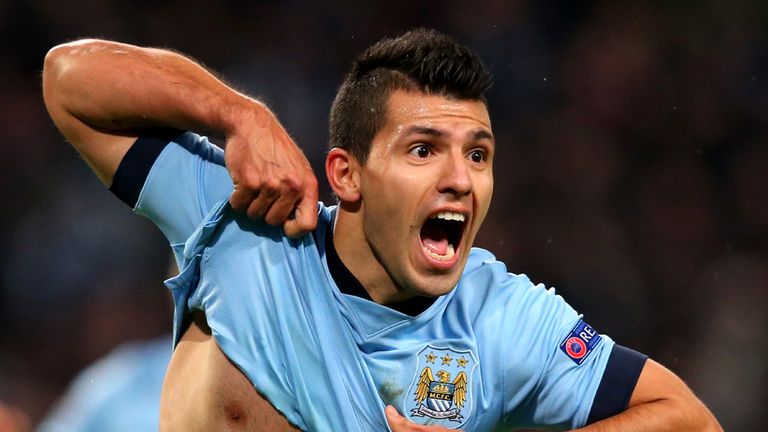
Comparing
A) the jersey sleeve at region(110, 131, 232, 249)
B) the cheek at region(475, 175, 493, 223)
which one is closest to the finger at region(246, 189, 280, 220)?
the jersey sleeve at region(110, 131, 232, 249)

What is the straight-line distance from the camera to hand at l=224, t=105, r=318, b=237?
2.60 metres

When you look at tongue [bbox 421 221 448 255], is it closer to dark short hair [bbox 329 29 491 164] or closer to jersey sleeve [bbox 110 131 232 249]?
dark short hair [bbox 329 29 491 164]

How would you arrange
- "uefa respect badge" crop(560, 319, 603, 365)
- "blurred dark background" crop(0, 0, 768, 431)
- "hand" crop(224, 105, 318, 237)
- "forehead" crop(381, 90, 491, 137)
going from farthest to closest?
"blurred dark background" crop(0, 0, 768, 431) < "uefa respect badge" crop(560, 319, 603, 365) < "forehead" crop(381, 90, 491, 137) < "hand" crop(224, 105, 318, 237)

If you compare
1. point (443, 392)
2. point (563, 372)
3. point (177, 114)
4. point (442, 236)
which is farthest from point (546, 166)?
point (177, 114)

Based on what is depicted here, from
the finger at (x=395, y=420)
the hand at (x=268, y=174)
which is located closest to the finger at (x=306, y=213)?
the hand at (x=268, y=174)

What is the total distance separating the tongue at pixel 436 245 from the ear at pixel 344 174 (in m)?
0.20

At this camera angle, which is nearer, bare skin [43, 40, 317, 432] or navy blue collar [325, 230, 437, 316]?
bare skin [43, 40, 317, 432]

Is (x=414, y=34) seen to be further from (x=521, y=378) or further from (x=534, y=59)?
(x=534, y=59)

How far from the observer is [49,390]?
575cm

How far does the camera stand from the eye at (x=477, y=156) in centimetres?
275

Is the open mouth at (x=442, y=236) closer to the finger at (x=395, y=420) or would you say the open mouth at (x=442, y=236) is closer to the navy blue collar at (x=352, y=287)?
the navy blue collar at (x=352, y=287)

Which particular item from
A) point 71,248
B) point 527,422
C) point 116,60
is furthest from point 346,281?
point 71,248

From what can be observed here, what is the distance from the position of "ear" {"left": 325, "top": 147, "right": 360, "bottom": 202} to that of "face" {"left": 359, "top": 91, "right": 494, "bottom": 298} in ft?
0.09

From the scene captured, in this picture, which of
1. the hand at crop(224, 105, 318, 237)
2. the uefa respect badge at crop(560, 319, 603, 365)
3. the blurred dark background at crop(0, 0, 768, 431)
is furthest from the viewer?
the blurred dark background at crop(0, 0, 768, 431)
